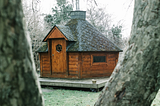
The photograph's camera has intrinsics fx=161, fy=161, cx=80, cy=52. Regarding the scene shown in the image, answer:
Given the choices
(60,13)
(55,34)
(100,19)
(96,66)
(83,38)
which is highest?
(60,13)

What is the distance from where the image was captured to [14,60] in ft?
3.86

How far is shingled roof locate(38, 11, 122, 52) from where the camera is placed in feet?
34.0

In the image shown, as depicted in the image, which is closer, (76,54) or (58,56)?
(76,54)

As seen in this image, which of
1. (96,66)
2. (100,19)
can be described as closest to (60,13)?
(100,19)

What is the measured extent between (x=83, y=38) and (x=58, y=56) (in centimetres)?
208

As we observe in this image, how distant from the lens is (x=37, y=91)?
4.47 feet

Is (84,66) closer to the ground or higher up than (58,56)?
closer to the ground

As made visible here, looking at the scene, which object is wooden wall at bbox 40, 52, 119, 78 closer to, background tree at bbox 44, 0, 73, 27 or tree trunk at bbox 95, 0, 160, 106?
tree trunk at bbox 95, 0, 160, 106

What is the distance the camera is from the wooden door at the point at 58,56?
10534mm

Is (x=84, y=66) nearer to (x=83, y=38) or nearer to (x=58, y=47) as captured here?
(x=83, y=38)

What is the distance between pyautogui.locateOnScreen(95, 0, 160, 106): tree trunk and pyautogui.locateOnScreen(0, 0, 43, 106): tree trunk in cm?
98

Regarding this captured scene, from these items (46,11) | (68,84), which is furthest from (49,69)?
(46,11)

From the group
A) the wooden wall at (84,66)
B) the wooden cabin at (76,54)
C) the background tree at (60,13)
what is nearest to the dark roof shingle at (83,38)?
the wooden cabin at (76,54)

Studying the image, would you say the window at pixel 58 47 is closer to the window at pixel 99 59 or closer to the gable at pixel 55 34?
the gable at pixel 55 34
